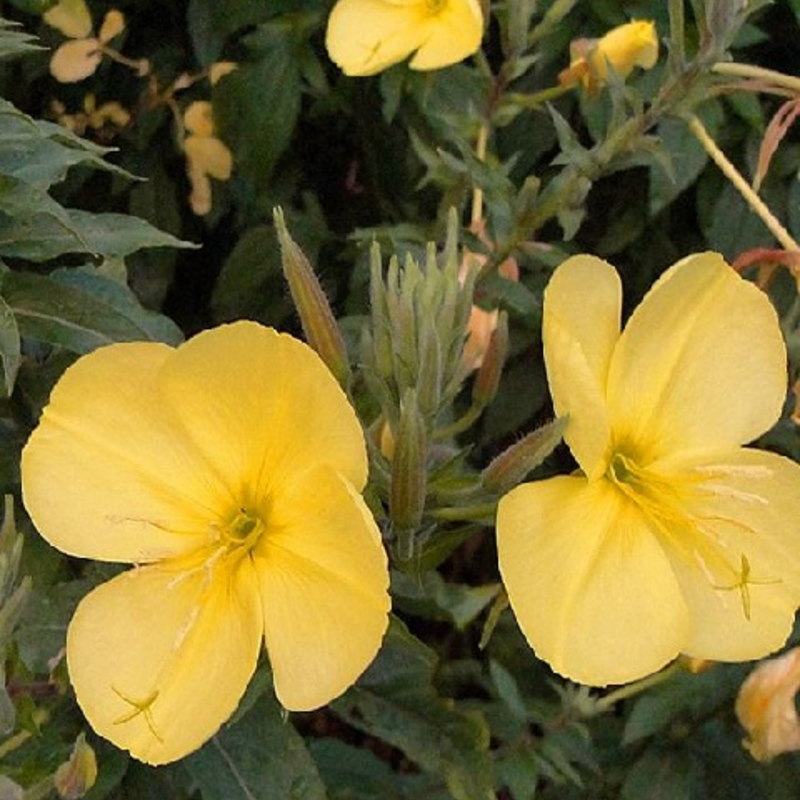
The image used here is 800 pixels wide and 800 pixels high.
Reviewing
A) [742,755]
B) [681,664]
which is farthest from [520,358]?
[681,664]

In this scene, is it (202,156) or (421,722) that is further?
(202,156)

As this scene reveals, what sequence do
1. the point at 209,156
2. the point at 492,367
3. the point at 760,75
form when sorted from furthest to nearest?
the point at 209,156 < the point at 760,75 < the point at 492,367

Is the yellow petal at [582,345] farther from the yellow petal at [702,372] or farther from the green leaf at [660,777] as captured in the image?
the green leaf at [660,777]

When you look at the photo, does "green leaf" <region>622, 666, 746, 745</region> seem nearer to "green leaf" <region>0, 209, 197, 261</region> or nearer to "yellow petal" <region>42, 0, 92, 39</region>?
"green leaf" <region>0, 209, 197, 261</region>

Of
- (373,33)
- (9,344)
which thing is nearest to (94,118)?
(373,33)

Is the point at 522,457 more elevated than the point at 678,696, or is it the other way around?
the point at 522,457

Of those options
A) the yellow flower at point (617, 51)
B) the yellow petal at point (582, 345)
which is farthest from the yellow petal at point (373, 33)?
the yellow petal at point (582, 345)

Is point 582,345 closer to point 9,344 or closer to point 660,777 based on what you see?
point 9,344
